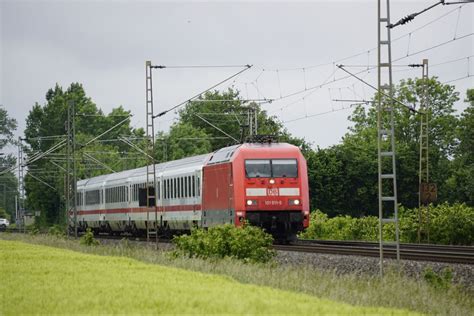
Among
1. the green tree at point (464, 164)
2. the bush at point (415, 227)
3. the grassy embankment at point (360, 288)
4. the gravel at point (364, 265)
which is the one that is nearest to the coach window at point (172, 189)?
the bush at point (415, 227)

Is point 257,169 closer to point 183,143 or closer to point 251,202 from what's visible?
point 251,202

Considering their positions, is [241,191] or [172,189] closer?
[241,191]

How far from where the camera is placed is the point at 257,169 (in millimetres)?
39438

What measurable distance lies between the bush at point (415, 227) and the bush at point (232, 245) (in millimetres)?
15449

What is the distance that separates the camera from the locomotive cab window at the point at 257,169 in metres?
39.3

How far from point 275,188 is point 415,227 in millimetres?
9184

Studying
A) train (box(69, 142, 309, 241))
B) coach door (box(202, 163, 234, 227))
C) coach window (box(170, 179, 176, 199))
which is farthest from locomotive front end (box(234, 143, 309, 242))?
coach window (box(170, 179, 176, 199))

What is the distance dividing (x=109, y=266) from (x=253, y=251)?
5.78 meters

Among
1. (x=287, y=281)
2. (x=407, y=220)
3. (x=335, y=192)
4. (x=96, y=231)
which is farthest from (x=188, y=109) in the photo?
(x=287, y=281)

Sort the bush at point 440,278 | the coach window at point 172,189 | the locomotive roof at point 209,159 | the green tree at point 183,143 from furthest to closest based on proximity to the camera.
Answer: the green tree at point 183,143, the coach window at point 172,189, the locomotive roof at point 209,159, the bush at point 440,278

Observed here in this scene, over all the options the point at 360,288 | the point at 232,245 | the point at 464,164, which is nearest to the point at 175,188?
the point at 232,245

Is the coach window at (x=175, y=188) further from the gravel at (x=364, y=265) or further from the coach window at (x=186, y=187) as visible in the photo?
the gravel at (x=364, y=265)

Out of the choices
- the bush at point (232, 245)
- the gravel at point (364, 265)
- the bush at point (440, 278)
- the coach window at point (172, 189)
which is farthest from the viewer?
the coach window at point (172, 189)

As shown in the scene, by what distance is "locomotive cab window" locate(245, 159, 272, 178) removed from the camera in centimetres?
3931
